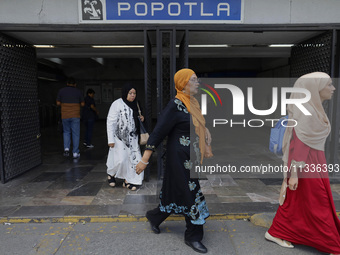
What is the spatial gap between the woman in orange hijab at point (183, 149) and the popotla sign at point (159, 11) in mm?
2295

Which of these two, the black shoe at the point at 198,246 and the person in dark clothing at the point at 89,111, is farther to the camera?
the person in dark clothing at the point at 89,111

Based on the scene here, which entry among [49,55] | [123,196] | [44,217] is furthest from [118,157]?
[49,55]

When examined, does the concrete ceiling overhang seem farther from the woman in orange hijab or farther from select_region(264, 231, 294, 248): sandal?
select_region(264, 231, 294, 248): sandal

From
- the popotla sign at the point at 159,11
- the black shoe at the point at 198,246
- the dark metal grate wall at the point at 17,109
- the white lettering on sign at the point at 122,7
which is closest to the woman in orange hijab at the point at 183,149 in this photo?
the black shoe at the point at 198,246

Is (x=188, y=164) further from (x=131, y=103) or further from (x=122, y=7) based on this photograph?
(x=122, y=7)

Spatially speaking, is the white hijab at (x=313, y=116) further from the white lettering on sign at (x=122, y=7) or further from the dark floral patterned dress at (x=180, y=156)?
the white lettering on sign at (x=122, y=7)

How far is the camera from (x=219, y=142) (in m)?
8.68

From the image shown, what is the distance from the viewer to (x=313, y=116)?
7.95 ft

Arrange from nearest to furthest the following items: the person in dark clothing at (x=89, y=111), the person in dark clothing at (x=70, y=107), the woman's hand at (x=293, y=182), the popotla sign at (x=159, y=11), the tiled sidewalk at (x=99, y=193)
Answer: the woman's hand at (x=293, y=182)
the tiled sidewalk at (x=99, y=193)
the popotla sign at (x=159, y=11)
the person in dark clothing at (x=70, y=107)
the person in dark clothing at (x=89, y=111)

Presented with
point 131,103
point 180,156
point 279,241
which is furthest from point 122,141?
point 279,241

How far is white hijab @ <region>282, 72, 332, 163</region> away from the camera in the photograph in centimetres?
243

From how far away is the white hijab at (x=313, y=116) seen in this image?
243 centimetres

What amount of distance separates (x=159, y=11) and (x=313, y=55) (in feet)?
10.1

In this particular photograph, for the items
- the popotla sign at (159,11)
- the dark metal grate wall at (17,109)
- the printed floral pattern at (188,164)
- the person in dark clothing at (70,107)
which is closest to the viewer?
the printed floral pattern at (188,164)
